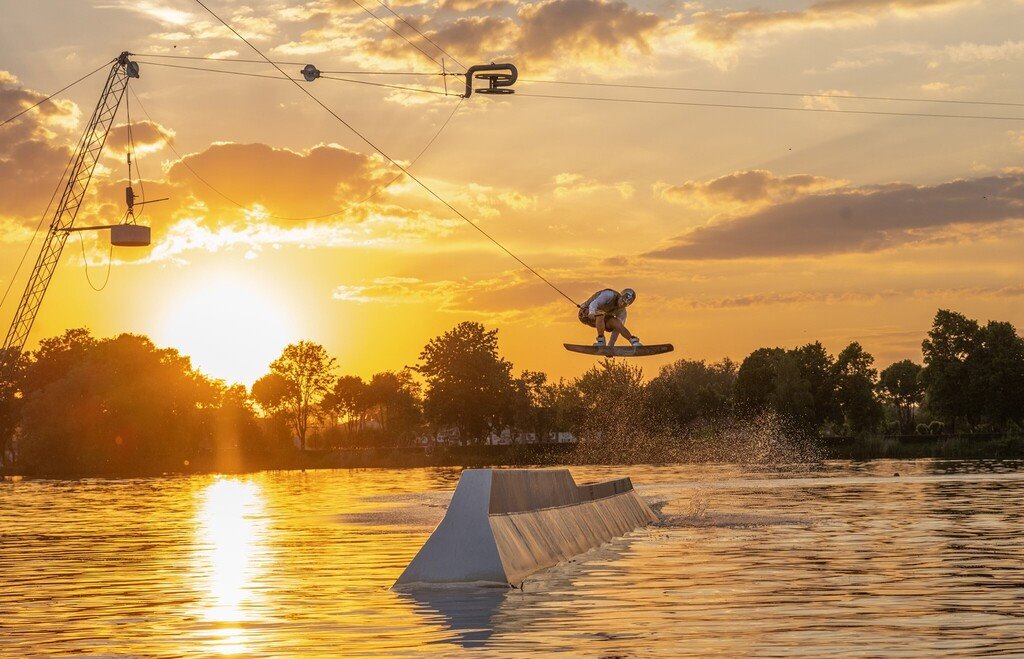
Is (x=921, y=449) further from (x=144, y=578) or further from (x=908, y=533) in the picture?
(x=144, y=578)

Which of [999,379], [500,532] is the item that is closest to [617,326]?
[500,532]

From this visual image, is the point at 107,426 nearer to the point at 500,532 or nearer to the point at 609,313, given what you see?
the point at 609,313

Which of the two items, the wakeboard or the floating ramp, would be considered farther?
the wakeboard

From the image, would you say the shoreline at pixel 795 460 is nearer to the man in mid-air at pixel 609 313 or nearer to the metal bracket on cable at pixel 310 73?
the metal bracket on cable at pixel 310 73

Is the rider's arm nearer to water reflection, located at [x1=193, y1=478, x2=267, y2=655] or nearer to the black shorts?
the black shorts

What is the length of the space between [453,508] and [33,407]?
166 metres

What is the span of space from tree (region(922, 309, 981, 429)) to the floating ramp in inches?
6768

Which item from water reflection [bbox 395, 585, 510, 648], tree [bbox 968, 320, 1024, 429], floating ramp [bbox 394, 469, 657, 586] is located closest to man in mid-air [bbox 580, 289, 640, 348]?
Result: floating ramp [bbox 394, 469, 657, 586]

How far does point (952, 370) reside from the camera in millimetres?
193250

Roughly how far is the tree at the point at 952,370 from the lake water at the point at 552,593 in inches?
6032

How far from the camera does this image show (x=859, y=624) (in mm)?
17547

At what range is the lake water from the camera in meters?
16.3

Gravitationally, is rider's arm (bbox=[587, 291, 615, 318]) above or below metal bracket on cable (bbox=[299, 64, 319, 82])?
below

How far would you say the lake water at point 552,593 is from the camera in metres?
16.3
